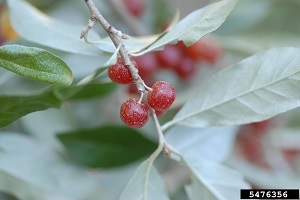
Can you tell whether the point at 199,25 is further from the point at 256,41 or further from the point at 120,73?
the point at 256,41

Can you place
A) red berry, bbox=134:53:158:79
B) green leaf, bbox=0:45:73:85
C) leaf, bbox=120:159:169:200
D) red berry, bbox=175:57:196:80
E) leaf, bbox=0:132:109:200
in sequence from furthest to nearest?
red berry, bbox=175:57:196:80
red berry, bbox=134:53:158:79
leaf, bbox=0:132:109:200
leaf, bbox=120:159:169:200
green leaf, bbox=0:45:73:85

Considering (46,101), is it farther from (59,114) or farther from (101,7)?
(101,7)

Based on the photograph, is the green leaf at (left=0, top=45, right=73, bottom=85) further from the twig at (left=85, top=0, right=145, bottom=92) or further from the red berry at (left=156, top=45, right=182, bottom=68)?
the red berry at (left=156, top=45, right=182, bottom=68)

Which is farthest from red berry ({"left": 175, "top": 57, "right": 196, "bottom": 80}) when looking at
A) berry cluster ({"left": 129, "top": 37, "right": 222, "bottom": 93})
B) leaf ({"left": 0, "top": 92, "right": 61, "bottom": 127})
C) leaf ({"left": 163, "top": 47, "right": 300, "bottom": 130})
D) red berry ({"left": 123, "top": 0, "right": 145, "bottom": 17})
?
leaf ({"left": 0, "top": 92, "right": 61, "bottom": 127})

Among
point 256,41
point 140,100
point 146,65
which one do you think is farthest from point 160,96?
point 256,41

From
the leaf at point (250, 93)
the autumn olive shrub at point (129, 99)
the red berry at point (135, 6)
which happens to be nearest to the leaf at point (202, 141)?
the autumn olive shrub at point (129, 99)

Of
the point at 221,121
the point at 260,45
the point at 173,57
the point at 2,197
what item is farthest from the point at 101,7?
the point at 221,121
